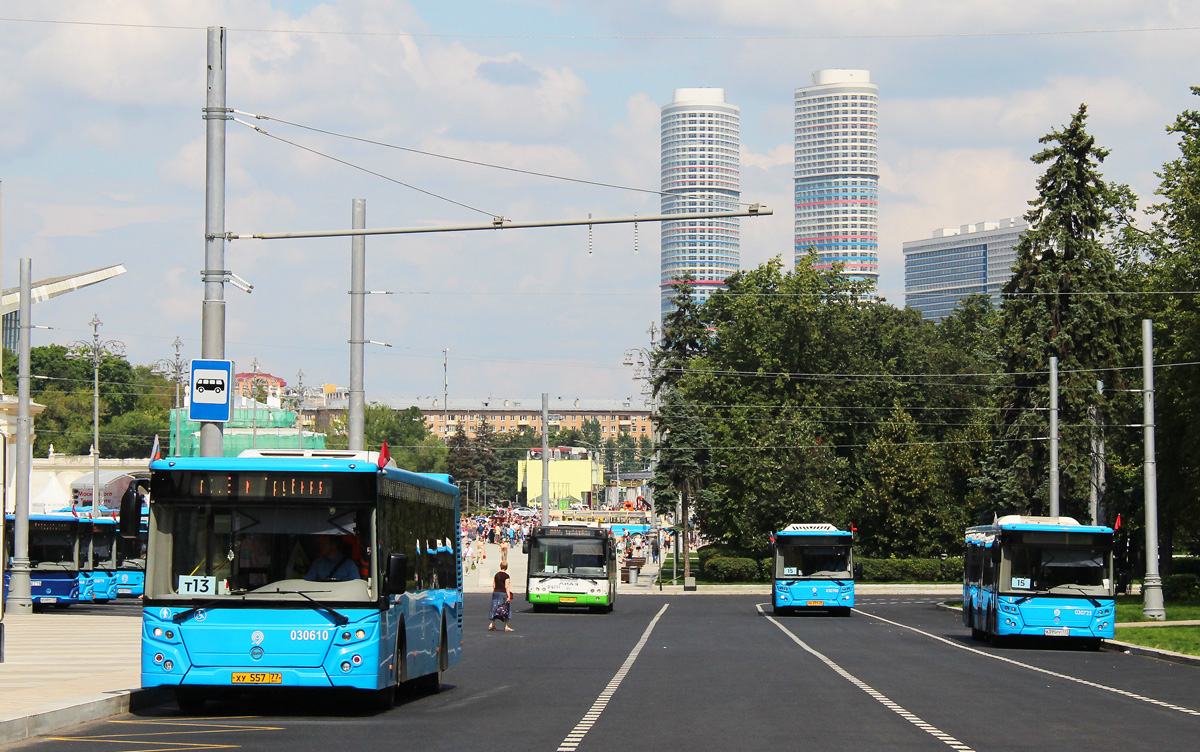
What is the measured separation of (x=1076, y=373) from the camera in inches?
2028

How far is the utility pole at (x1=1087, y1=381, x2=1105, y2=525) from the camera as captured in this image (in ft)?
168

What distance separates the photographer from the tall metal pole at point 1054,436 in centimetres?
4622

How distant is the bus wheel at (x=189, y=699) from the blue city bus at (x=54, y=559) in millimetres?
29541

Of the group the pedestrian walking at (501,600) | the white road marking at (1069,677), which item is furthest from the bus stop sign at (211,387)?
the pedestrian walking at (501,600)

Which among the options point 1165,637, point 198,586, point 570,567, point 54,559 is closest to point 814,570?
point 570,567

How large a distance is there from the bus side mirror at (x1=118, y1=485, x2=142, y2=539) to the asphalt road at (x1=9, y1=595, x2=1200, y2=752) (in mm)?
1827

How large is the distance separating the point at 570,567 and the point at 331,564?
32.5 metres

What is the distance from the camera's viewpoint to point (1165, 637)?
31.6 metres

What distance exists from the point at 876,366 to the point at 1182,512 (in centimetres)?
2815

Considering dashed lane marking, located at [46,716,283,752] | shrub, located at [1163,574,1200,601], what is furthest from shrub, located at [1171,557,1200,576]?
dashed lane marking, located at [46,716,283,752]

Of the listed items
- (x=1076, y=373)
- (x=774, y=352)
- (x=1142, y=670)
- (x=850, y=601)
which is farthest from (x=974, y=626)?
(x=774, y=352)

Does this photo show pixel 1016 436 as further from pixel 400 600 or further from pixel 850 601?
pixel 400 600

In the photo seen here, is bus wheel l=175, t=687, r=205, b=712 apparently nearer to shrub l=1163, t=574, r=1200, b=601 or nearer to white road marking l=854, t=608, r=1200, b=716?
white road marking l=854, t=608, r=1200, b=716

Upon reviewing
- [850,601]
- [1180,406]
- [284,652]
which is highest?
[1180,406]
